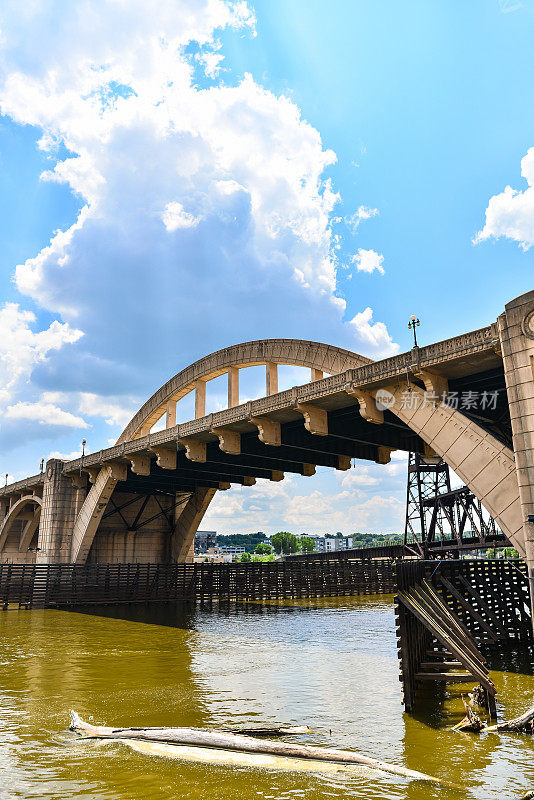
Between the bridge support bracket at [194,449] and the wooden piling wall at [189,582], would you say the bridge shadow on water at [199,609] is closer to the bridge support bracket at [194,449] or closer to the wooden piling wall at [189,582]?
the wooden piling wall at [189,582]

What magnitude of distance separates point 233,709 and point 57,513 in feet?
125

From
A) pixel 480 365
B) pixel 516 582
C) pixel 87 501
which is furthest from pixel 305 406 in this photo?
pixel 87 501

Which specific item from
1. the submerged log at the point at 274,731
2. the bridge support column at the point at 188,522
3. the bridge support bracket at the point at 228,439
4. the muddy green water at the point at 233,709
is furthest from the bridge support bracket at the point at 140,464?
the submerged log at the point at 274,731

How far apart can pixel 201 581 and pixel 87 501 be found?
10.9 metres

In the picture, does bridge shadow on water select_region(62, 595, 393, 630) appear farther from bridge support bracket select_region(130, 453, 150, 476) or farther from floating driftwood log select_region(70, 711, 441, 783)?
floating driftwood log select_region(70, 711, 441, 783)

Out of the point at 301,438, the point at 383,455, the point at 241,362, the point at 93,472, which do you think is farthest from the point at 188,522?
the point at 383,455

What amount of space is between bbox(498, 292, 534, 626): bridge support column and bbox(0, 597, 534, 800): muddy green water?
423 cm

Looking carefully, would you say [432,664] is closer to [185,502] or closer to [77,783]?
[77,783]

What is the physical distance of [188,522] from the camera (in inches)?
2051

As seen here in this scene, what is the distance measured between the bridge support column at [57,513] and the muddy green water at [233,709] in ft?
67.8

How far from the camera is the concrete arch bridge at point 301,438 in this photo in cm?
1574

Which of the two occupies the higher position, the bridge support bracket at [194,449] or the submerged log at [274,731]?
the bridge support bracket at [194,449]

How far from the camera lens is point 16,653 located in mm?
19844

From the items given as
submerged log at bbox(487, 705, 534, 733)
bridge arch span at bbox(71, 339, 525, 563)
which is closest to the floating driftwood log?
submerged log at bbox(487, 705, 534, 733)
